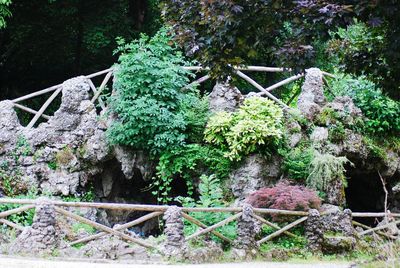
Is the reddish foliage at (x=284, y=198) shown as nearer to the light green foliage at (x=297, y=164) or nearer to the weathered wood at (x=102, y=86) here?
the light green foliage at (x=297, y=164)

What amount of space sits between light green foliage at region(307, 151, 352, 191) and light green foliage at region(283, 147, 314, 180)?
22 centimetres

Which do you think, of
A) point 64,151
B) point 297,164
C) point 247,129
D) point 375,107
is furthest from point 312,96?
point 64,151

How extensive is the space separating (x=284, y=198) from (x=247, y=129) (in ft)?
5.40

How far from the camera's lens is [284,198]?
10.6 meters

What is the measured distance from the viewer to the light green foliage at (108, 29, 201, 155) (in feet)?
38.8

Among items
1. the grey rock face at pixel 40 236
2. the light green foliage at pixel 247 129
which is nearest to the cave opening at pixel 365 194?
the light green foliage at pixel 247 129

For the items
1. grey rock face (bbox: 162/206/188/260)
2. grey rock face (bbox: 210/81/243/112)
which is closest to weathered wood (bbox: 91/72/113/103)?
grey rock face (bbox: 210/81/243/112)

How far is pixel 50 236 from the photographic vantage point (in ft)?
28.4

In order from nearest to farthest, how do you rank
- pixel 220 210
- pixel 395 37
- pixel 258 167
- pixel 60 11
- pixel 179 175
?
pixel 395 37
pixel 220 210
pixel 258 167
pixel 179 175
pixel 60 11

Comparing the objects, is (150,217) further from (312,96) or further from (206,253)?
(312,96)

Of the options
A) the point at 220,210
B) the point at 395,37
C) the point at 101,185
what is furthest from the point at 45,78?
→ the point at 395,37

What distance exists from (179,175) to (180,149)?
1.09 m

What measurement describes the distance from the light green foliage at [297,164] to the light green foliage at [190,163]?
128cm

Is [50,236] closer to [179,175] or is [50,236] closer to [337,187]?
[179,175]
